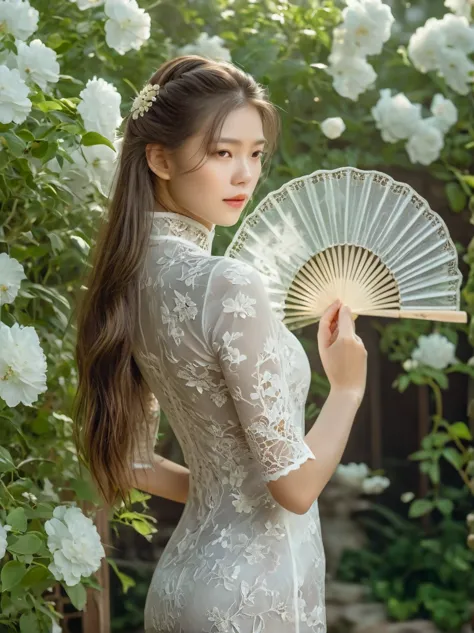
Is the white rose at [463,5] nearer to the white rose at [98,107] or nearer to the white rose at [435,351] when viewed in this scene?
the white rose at [435,351]

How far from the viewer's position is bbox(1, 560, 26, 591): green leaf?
2070 mm

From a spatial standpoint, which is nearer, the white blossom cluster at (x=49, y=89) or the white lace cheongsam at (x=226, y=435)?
the white lace cheongsam at (x=226, y=435)

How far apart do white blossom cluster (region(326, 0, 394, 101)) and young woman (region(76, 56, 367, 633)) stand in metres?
1.43

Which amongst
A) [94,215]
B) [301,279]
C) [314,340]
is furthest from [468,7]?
[301,279]

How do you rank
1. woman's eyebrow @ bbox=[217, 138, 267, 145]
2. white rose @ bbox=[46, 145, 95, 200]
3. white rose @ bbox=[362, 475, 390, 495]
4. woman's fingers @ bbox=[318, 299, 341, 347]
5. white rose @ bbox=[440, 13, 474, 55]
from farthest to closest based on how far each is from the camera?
1. white rose @ bbox=[362, 475, 390, 495]
2. white rose @ bbox=[440, 13, 474, 55]
3. white rose @ bbox=[46, 145, 95, 200]
4. woman's fingers @ bbox=[318, 299, 341, 347]
5. woman's eyebrow @ bbox=[217, 138, 267, 145]

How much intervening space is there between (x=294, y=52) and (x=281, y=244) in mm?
1671

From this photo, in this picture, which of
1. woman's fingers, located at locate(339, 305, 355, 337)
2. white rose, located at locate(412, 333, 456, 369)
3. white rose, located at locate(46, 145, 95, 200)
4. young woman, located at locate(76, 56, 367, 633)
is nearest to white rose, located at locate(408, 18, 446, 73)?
white rose, located at locate(412, 333, 456, 369)

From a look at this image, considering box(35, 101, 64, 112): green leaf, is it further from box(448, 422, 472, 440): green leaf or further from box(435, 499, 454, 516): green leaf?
box(435, 499, 454, 516): green leaf

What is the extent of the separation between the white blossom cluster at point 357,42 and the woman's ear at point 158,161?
5.16 feet

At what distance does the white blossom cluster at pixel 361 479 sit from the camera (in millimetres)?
4086

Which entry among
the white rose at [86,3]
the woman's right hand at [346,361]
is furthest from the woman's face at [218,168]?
the white rose at [86,3]

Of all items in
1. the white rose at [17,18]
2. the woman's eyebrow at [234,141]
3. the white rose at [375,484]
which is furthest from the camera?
the white rose at [375,484]

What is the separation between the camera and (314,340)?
11.6 feet

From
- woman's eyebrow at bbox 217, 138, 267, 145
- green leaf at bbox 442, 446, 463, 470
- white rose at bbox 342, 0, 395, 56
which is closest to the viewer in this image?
woman's eyebrow at bbox 217, 138, 267, 145
